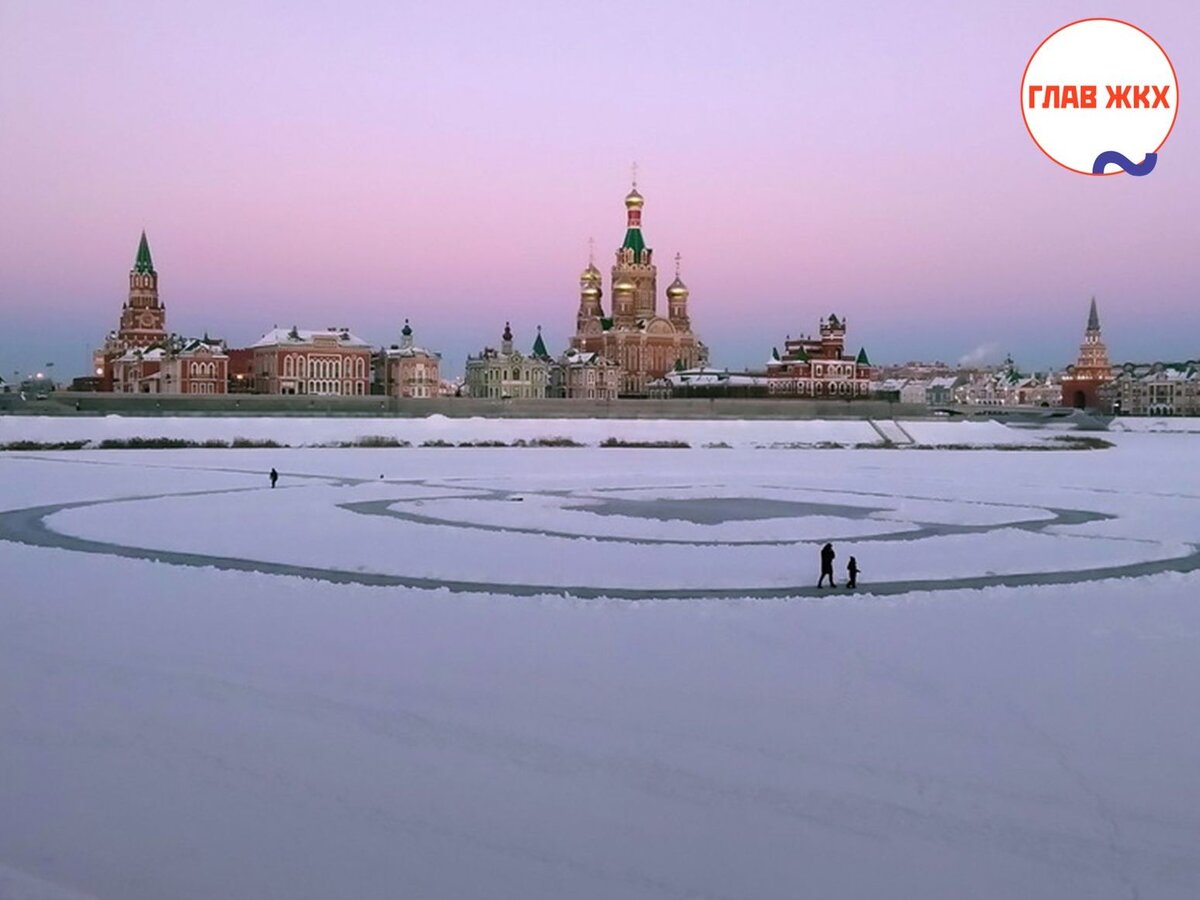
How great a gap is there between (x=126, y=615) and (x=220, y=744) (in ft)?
19.0

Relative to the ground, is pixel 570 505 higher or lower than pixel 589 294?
lower

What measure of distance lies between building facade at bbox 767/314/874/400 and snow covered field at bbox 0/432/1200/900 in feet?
279

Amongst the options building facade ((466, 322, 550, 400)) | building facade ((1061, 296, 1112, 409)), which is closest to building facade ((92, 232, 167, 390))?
building facade ((466, 322, 550, 400))

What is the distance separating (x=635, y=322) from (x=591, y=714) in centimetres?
10840

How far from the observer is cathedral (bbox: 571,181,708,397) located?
376 ft

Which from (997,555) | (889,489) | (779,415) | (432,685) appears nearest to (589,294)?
(779,415)

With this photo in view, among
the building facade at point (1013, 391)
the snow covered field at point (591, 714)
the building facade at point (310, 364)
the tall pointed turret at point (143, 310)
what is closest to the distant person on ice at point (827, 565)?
the snow covered field at point (591, 714)

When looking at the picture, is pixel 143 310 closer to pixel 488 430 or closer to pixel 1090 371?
pixel 488 430

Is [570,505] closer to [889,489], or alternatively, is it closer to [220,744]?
[889,489]

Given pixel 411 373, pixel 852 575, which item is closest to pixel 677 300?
pixel 411 373

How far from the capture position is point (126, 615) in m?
14.7

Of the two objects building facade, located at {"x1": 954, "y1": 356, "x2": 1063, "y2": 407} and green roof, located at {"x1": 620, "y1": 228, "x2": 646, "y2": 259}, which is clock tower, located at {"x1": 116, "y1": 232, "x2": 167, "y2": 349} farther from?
building facade, located at {"x1": 954, "y1": 356, "x2": 1063, "y2": 407}

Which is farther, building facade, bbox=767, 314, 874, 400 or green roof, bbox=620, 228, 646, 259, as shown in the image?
green roof, bbox=620, 228, 646, 259

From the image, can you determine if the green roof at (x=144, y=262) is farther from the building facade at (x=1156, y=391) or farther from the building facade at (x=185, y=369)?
the building facade at (x=1156, y=391)
